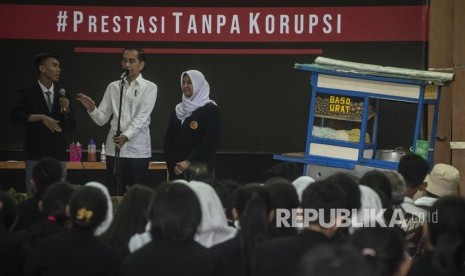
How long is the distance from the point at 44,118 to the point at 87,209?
3.71 metres

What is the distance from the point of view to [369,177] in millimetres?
4977

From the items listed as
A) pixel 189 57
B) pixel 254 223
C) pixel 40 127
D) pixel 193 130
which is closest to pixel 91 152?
pixel 189 57

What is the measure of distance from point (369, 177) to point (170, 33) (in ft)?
17.4

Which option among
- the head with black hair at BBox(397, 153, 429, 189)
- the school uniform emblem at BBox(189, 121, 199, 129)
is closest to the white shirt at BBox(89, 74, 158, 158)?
the school uniform emblem at BBox(189, 121, 199, 129)

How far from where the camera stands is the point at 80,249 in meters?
3.85

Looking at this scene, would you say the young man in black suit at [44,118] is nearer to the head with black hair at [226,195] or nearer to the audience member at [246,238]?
the head with black hair at [226,195]

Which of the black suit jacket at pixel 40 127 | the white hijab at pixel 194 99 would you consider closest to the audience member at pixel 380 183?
the white hijab at pixel 194 99

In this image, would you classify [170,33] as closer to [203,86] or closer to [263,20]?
[263,20]

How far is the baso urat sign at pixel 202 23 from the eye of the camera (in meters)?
9.77

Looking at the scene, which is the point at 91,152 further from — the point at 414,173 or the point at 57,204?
the point at 57,204

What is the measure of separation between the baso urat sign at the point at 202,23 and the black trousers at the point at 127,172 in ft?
Answer: 8.00

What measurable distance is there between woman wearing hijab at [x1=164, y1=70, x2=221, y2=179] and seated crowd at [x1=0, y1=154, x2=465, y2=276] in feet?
8.79

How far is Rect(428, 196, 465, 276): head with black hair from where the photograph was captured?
11.4 ft

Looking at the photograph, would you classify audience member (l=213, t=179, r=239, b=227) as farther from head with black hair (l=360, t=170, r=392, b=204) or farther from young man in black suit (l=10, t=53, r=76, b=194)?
young man in black suit (l=10, t=53, r=76, b=194)
